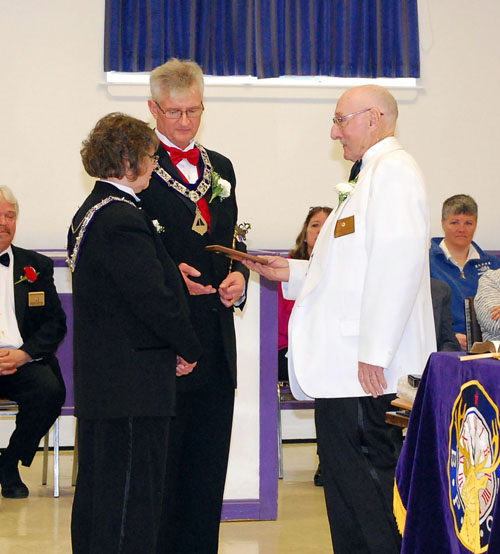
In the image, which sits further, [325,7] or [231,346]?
[325,7]

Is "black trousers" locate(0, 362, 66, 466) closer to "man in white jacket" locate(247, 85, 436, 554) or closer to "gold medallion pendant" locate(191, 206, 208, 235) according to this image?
"gold medallion pendant" locate(191, 206, 208, 235)

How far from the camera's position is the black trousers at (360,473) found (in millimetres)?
2545

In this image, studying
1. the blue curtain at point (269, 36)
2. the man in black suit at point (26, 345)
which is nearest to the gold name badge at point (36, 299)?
the man in black suit at point (26, 345)

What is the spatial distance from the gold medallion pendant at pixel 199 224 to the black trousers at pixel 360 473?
680 millimetres

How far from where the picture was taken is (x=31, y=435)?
4773 mm

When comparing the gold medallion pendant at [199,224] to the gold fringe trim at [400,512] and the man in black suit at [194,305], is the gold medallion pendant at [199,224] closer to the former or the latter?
the man in black suit at [194,305]

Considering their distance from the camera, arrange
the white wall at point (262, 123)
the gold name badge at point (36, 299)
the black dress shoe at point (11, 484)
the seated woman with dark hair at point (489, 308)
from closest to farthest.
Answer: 1. the seated woman with dark hair at point (489, 308)
2. the black dress shoe at point (11, 484)
3. the gold name badge at point (36, 299)
4. the white wall at point (262, 123)

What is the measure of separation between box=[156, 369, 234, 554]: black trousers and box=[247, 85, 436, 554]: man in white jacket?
1.02 feet

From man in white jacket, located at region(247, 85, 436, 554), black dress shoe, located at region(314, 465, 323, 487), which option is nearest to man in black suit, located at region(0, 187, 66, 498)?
black dress shoe, located at region(314, 465, 323, 487)

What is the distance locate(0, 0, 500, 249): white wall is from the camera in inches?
249

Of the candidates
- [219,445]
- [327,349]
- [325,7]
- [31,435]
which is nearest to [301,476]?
[31,435]

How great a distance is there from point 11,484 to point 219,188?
2.53 metres

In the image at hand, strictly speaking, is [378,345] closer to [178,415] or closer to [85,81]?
[178,415]

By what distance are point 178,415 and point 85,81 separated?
4.08 m
